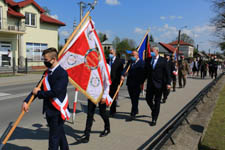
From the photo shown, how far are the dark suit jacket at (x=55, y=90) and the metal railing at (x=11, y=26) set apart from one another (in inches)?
941

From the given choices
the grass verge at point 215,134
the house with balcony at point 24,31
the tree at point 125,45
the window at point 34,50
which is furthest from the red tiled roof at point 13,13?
the tree at point 125,45

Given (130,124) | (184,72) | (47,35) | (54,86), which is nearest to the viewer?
(54,86)

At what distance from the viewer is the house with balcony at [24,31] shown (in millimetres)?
24891

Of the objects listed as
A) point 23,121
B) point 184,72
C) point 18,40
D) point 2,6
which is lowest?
point 23,121

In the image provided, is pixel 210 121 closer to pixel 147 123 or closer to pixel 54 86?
pixel 147 123

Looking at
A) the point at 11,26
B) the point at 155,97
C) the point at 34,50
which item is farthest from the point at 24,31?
the point at 155,97

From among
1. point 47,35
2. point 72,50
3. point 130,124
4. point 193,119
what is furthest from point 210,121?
point 47,35

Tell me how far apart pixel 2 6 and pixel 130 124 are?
79.9 feet

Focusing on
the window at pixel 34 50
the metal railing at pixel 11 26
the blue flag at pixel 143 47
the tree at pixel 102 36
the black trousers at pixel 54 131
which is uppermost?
the tree at pixel 102 36

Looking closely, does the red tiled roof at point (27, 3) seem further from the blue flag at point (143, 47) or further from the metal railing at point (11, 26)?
the blue flag at point (143, 47)

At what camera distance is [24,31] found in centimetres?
2617

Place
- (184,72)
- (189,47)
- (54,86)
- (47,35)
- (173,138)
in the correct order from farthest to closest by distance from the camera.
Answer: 1. (189,47)
2. (47,35)
3. (184,72)
4. (173,138)
5. (54,86)

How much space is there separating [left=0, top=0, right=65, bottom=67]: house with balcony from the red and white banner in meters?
22.1

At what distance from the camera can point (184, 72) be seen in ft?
43.5
